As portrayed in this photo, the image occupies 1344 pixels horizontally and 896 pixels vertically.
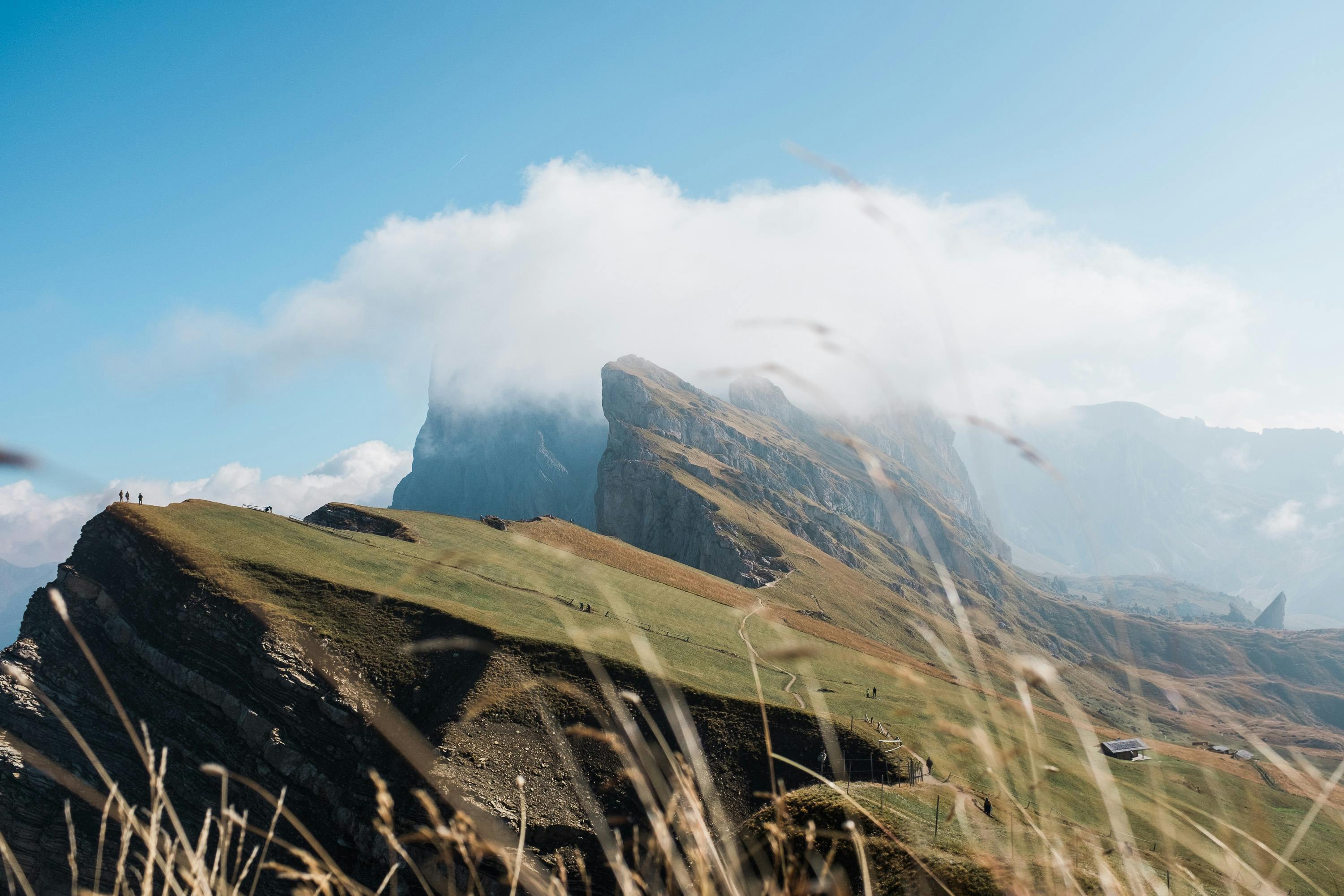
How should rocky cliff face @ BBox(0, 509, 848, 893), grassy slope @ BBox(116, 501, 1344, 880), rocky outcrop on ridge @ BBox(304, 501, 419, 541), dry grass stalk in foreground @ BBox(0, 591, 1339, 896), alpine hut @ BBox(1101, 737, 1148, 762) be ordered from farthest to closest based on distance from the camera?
rocky outcrop on ridge @ BBox(304, 501, 419, 541) < alpine hut @ BBox(1101, 737, 1148, 762) < grassy slope @ BBox(116, 501, 1344, 880) < rocky cliff face @ BBox(0, 509, 848, 893) < dry grass stalk in foreground @ BBox(0, 591, 1339, 896)

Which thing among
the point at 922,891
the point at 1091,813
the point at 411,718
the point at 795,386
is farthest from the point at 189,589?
the point at 1091,813

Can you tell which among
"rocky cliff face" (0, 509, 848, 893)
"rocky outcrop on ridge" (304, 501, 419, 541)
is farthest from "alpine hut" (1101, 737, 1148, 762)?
"rocky outcrop on ridge" (304, 501, 419, 541)

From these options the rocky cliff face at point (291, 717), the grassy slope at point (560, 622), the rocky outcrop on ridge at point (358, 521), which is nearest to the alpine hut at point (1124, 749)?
the grassy slope at point (560, 622)

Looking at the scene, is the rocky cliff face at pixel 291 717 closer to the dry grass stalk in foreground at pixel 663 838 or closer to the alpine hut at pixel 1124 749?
the dry grass stalk in foreground at pixel 663 838

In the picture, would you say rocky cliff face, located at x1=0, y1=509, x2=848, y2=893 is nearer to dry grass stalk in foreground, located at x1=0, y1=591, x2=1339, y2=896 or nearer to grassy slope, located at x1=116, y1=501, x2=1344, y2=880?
grassy slope, located at x1=116, y1=501, x2=1344, y2=880

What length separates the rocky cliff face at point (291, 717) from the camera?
104ft

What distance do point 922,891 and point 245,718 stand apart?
3525cm

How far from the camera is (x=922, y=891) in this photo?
1098 centimetres

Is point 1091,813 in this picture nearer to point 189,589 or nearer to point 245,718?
point 245,718

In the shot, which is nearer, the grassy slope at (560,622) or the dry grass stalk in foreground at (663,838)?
the dry grass stalk in foreground at (663,838)

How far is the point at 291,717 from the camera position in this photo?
35062mm

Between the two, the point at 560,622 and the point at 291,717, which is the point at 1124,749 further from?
the point at 291,717

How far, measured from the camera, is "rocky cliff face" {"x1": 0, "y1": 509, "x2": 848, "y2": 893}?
31.8 m

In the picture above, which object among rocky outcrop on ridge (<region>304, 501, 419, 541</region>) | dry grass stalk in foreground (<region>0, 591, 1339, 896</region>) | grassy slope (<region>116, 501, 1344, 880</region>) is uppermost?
rocky outcrop on ridge (<region>304, 501, 419, 541</region>)
